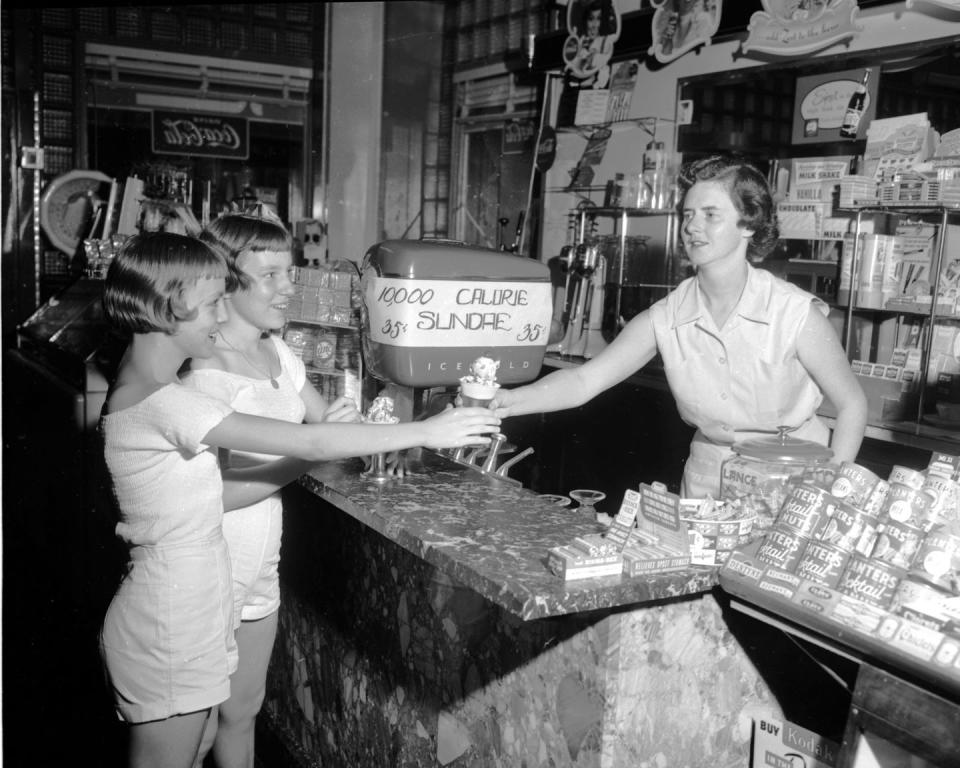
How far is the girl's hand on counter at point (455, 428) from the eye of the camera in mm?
1961

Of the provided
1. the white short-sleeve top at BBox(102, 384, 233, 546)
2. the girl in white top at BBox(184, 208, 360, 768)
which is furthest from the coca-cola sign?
the white short-sleeve top at BBox(102, 384, 233, 546)

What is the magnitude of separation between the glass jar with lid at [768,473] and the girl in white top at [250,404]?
1.04 m

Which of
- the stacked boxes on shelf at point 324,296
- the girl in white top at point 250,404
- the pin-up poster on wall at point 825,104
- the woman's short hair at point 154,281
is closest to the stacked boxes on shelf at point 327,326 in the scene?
the stacked boxes on shelf at point 324,296

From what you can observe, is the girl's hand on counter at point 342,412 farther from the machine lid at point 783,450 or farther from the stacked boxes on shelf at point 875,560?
the stacked boxes on shelf at point 875,560

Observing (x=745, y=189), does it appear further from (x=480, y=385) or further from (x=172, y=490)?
(x=172, y=490)

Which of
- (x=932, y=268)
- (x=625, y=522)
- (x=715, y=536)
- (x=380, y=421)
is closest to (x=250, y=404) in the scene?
(x=380, y=421)

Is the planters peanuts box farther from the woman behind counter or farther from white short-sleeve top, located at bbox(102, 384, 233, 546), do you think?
white short-sleeve top, located at bbox(102, 384, 233, 546)

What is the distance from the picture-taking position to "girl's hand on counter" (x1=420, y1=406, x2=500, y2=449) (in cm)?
196

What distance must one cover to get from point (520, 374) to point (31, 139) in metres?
7.06

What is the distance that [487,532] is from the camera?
1917 millimetres

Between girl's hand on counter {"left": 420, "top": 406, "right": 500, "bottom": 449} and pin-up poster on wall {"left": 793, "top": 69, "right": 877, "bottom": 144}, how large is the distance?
3493 mm

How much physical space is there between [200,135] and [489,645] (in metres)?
7.59

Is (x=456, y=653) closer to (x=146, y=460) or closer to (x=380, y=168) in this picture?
(x=146, y=460)

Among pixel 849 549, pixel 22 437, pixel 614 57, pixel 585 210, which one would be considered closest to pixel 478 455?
pixel 849 549
